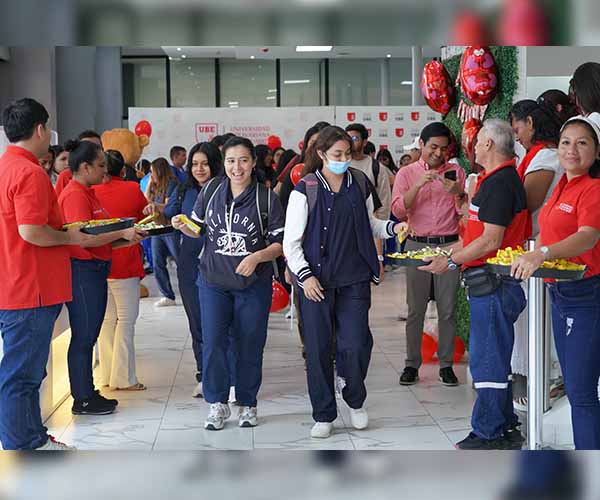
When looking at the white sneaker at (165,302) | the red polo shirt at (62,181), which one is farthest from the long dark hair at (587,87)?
the white sneaker at (165,302)

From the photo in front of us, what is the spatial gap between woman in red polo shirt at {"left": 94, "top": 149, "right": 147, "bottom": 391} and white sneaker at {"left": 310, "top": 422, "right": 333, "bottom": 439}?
144 cm

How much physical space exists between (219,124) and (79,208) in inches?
401

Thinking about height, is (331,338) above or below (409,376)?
above

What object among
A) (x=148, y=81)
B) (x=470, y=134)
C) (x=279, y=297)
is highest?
(x=148, y=81)

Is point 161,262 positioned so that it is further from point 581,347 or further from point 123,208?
point 581,347

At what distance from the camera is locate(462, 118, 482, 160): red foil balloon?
527cm

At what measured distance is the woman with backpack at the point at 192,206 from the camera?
5234 mm

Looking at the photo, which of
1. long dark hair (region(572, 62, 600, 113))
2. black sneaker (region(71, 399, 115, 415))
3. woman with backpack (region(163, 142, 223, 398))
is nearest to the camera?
long dark hair (region(572, 62, 600, 113))

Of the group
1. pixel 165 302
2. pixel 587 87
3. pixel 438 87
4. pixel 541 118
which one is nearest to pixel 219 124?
pixel 165 302

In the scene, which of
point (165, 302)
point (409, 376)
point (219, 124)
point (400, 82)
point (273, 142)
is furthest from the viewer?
point (400, 82)

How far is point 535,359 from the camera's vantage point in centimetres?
343

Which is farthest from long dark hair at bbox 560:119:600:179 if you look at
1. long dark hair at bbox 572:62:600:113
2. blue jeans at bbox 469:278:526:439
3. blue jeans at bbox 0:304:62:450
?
blue jeans at bbox 0:304:62:450

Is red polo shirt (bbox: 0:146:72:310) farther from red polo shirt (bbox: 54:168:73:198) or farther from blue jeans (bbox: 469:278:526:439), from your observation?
blue jeans (bbox: 469:278:526:439)

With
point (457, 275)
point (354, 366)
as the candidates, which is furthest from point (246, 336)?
point (457, 275)
